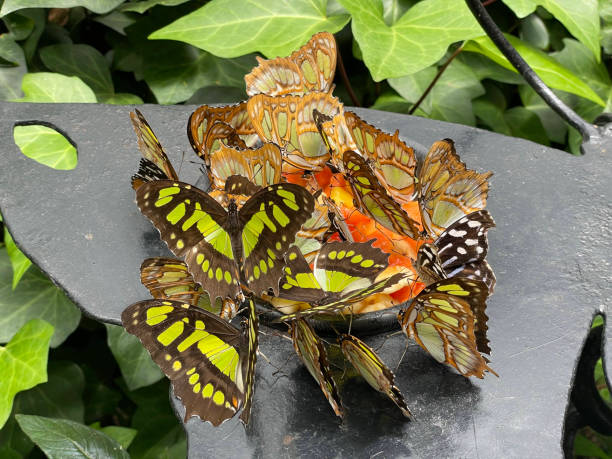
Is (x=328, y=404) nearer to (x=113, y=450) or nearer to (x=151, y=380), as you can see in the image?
(x=113, y=450)

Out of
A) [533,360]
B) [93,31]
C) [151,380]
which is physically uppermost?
[533,360]

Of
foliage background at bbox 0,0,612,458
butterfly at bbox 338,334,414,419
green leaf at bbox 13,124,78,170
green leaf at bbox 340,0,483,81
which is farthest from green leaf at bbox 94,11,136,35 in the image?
butterfly at bbox 338,334,414,419

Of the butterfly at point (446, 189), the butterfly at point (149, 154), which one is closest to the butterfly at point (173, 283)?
the butterfly at point (149, 154)

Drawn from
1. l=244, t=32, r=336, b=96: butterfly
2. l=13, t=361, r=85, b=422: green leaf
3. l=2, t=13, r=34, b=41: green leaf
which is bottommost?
l=13, t=361, r=85, b=422: green leaf

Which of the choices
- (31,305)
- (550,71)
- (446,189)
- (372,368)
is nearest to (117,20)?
(31,305)

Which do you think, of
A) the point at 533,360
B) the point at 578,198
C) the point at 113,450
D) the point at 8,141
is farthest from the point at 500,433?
the point at 8,141

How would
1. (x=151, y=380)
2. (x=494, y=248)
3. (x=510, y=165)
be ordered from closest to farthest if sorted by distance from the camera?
(x=494, y=248)
(x=510, y=165)
(x=151, y=380)

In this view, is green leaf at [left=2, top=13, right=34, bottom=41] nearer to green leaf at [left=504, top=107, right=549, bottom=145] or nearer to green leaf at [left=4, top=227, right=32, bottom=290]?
green leaf at [left=4, top=227, right=32, bottom=290]
